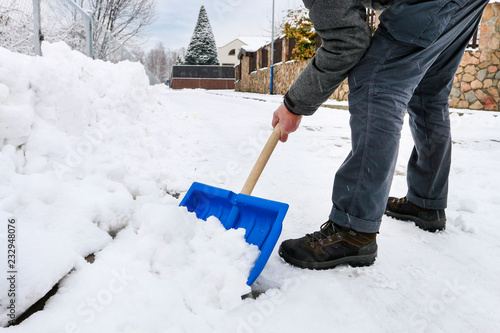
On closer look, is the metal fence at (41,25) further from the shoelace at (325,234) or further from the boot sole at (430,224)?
the boot sole at (430,224)

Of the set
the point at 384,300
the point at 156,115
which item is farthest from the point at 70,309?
the point at 156,115

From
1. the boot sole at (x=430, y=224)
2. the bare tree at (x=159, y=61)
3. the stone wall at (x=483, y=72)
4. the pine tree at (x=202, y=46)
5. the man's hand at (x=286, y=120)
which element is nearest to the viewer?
the man's hand at (x=286, y=120)

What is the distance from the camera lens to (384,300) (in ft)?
3.55

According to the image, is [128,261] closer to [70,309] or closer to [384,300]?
[70,309]

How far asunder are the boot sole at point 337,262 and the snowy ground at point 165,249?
0.10 ft

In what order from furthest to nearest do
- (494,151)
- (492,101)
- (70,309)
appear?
1. (492,101)
2. (494,151)
3. (70,309)

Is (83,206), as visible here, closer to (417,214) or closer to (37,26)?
(417,214)

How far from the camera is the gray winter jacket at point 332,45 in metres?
1.12

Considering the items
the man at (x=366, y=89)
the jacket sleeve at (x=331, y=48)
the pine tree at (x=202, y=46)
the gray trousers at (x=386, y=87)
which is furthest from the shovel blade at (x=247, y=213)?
the pine tree at (x=202, y=46)

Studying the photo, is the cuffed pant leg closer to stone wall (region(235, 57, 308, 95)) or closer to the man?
the man

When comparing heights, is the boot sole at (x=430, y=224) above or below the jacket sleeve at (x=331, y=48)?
below

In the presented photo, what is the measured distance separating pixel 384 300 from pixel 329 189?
1114 mm

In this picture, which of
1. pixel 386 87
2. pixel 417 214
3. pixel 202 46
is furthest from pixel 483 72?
pixel 202 46

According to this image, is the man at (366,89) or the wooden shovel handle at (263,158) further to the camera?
the wooden shovel handle at (263,158)
